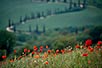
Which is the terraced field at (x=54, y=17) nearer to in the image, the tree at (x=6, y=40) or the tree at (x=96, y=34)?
the tree at (x=96, y=34)

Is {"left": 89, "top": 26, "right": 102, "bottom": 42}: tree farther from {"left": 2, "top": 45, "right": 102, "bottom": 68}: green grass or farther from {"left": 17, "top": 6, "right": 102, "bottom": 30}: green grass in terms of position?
{"left": 2, "top": 45, "right": 102, "bottom": 68}: green grass

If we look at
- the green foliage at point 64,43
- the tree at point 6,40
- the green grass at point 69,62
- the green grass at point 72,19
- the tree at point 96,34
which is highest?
the green grass at point 69,62

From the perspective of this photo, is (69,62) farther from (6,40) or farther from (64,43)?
(6,40)

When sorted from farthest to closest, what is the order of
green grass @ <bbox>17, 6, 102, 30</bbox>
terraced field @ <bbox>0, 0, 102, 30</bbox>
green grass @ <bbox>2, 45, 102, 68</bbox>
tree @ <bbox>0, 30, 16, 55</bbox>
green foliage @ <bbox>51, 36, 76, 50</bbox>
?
terraced field @ <bbox>0, 0, 102, 30</bbox>
green grass @ <bbox>17, 6, 102, 30</bbox>
tree @ <bbox>0, 30, 16, 55</bbox>
green foliage @ <bbox>51, 36, 76, 50</bbox>
green grass @ <bbox>2, 45, 102, 68</bbox>

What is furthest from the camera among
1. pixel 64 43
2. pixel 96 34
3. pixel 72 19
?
pixel 72 19

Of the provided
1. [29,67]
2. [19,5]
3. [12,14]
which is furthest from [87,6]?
[29,67]

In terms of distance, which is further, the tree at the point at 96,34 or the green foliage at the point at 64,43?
the tree at the point at 96,34

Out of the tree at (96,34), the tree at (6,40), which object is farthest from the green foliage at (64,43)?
the tree at (96,34)

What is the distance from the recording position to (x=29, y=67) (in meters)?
5.97

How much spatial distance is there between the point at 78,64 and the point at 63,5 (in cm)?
8960

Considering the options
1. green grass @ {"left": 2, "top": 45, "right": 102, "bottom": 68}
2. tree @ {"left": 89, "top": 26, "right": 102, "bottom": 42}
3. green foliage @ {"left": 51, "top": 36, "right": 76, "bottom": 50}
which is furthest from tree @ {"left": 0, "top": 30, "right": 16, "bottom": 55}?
green grass @ {"left": 2, "top": 45, "right": 102, "bottom": 68}

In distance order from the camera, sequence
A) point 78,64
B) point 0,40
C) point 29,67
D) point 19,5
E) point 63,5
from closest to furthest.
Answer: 1. point 78,64
2. point 29,67
3. point 0,40
4. point 63,5
5. point 19,5

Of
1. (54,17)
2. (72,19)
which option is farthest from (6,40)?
(54,17)

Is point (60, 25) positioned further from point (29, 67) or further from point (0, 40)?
point (29, 67)
